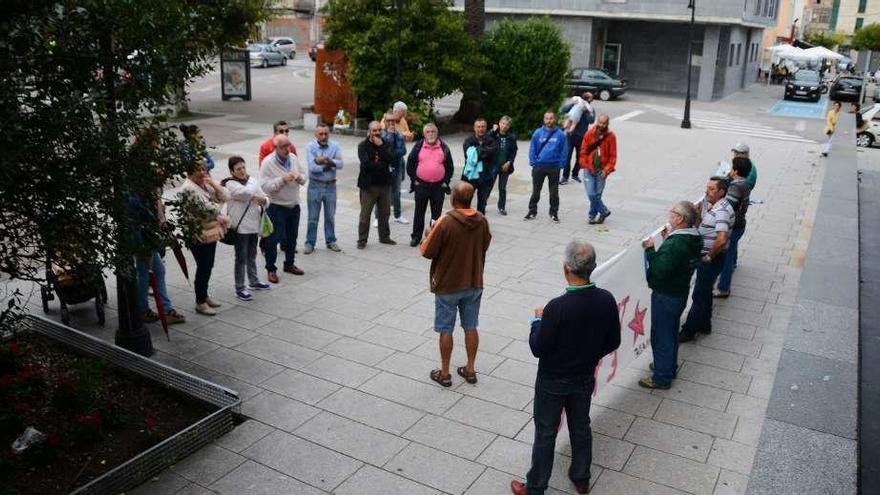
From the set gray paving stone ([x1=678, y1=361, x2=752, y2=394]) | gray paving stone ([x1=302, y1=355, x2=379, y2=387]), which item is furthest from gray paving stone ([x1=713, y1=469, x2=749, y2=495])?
gray paving stone ([x1=302, y1=355, x2=379, y2=387])

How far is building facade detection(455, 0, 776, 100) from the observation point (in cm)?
3800

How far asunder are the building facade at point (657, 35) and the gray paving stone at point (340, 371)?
33553 millimetres

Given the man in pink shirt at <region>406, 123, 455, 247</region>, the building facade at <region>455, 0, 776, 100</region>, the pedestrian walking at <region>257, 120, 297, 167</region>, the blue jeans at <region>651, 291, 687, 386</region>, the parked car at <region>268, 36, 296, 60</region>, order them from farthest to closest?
1. the parked car at <region>268, 36, 296, 60</region>
2. the building facade at <region>455, 0, 776, 100</region>
3. the man in pink shirt at <region>406, 123, 455, 247</region>
4. the pedestrian walking at <region>257, 120, 297, 167</region>
5. the blue jeans at <region>651, 291, 687, 386</region>

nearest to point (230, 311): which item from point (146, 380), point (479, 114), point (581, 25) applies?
point (146, 380)

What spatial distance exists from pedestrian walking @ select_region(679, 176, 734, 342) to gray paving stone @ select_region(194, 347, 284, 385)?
13.8 feet

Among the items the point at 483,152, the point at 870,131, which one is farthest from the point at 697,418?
the point at 870,131

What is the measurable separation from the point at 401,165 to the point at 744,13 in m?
31.6

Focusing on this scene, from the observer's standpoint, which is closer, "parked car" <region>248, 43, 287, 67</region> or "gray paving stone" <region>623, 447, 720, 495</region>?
"gray paving stone" <region>623, 447, 720, 495</region>

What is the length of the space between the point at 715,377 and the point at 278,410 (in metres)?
4.00

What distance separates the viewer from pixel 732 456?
5691 mm

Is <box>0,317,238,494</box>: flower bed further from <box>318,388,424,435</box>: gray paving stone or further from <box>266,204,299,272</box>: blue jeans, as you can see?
<box>266,204,299,272</box>: blue jeans

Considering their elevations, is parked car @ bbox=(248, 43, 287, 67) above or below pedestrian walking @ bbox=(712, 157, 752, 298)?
above

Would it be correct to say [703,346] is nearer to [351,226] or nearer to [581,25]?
[351,226]

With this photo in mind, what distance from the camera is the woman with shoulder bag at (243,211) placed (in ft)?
26.9
